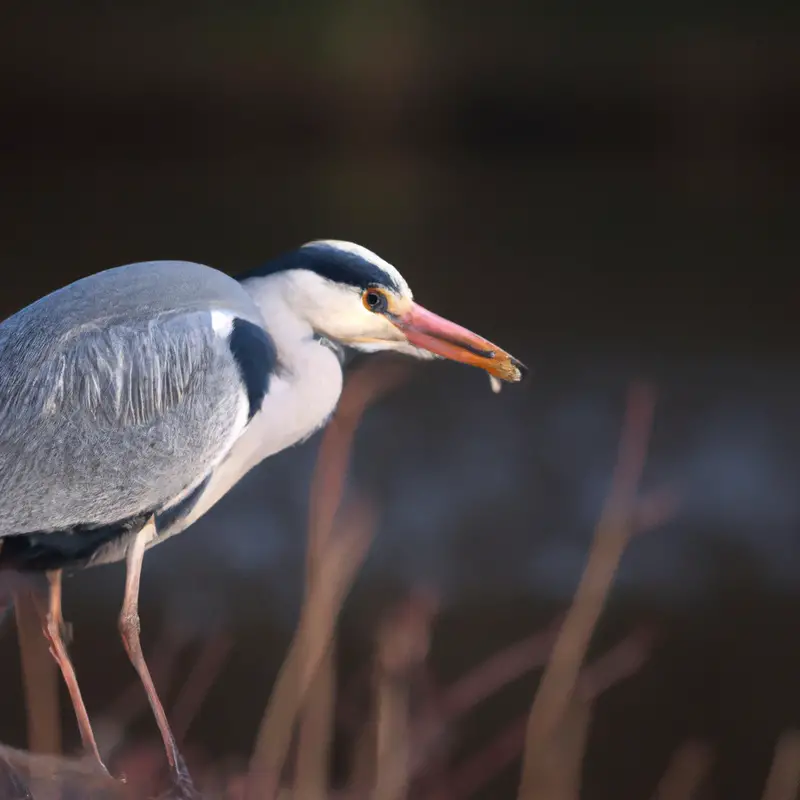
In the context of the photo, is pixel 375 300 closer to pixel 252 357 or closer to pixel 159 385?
pixel 252 357

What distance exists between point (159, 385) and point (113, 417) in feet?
0.29

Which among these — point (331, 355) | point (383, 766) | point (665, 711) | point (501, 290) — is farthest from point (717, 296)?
point (383, 766)

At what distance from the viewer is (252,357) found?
8.25 feet

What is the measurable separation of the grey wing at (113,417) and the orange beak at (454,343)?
0.30m

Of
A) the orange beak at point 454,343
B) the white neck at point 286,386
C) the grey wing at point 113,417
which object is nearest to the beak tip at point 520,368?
the orange beak at point 454,343

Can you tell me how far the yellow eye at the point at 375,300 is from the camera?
2.57 m

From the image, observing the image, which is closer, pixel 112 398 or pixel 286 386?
pixel 112 398

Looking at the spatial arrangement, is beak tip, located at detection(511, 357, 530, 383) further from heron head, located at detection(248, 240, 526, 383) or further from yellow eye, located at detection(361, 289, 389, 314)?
yellow eye, located at detection(361, 289, 389, 314)

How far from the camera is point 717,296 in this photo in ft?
53.2

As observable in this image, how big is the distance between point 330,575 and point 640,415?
1.20 feet

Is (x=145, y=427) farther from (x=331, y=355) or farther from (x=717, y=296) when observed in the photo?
(x=717, y=296)

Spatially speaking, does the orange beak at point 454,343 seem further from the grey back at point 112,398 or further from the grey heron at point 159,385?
the grey back at point 112,398

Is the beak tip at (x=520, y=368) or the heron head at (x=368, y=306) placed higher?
the heron head at (x=368, y=306)

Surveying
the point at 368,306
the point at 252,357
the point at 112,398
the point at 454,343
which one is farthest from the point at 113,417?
the point at 454,343
